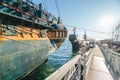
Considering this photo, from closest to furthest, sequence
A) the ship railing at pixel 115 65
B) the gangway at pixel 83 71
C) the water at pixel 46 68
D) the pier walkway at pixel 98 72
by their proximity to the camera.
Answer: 1. the gangway at pixel 83 71
2. the pier walkway at pixel 98 72
3. the ship railing at pixel 115 65
4. the water at pixel 46 68

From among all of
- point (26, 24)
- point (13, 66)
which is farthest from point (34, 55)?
point (13, 66)

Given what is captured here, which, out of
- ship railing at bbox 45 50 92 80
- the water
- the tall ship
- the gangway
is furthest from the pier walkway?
the water

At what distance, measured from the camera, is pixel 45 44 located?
48.7 feet

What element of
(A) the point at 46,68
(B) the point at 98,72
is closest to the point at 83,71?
(B) the point at 98,72

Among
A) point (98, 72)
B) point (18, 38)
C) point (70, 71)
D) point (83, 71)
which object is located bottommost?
point (98, 72)

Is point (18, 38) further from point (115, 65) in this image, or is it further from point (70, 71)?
point (70, 71)

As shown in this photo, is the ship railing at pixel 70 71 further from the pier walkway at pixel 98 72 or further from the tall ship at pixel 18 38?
the tall ship at pixel 18 38

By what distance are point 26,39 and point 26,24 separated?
1216 mm

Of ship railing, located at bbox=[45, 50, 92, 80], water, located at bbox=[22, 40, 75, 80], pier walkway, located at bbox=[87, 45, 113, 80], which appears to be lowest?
water, located at bbox=[22, 40, 75, 80]

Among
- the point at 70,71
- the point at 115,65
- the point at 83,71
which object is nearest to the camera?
the point at 70,71

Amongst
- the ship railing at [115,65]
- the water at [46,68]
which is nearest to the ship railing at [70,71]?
the ship railing at [115,65]

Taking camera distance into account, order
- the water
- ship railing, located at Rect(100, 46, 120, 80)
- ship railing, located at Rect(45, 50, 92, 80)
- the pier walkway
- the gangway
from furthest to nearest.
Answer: the water
ship railing, located at Rect(100, 46, 120, 80)
the pier walkway
the gangway
ship railing, located at Rect(45, 50, 92, 80)

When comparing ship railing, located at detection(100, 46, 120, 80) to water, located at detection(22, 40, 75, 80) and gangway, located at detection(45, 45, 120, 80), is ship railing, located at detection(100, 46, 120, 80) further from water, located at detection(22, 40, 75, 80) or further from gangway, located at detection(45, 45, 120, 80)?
water, located at detection(22, 40, 75, 80)

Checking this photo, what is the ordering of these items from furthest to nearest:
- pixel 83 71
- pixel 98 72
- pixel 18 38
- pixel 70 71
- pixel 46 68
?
pixel 46 68 → pixel 18 38 → pixel 98 72 → pixel 83 71 → pixel 70 71
